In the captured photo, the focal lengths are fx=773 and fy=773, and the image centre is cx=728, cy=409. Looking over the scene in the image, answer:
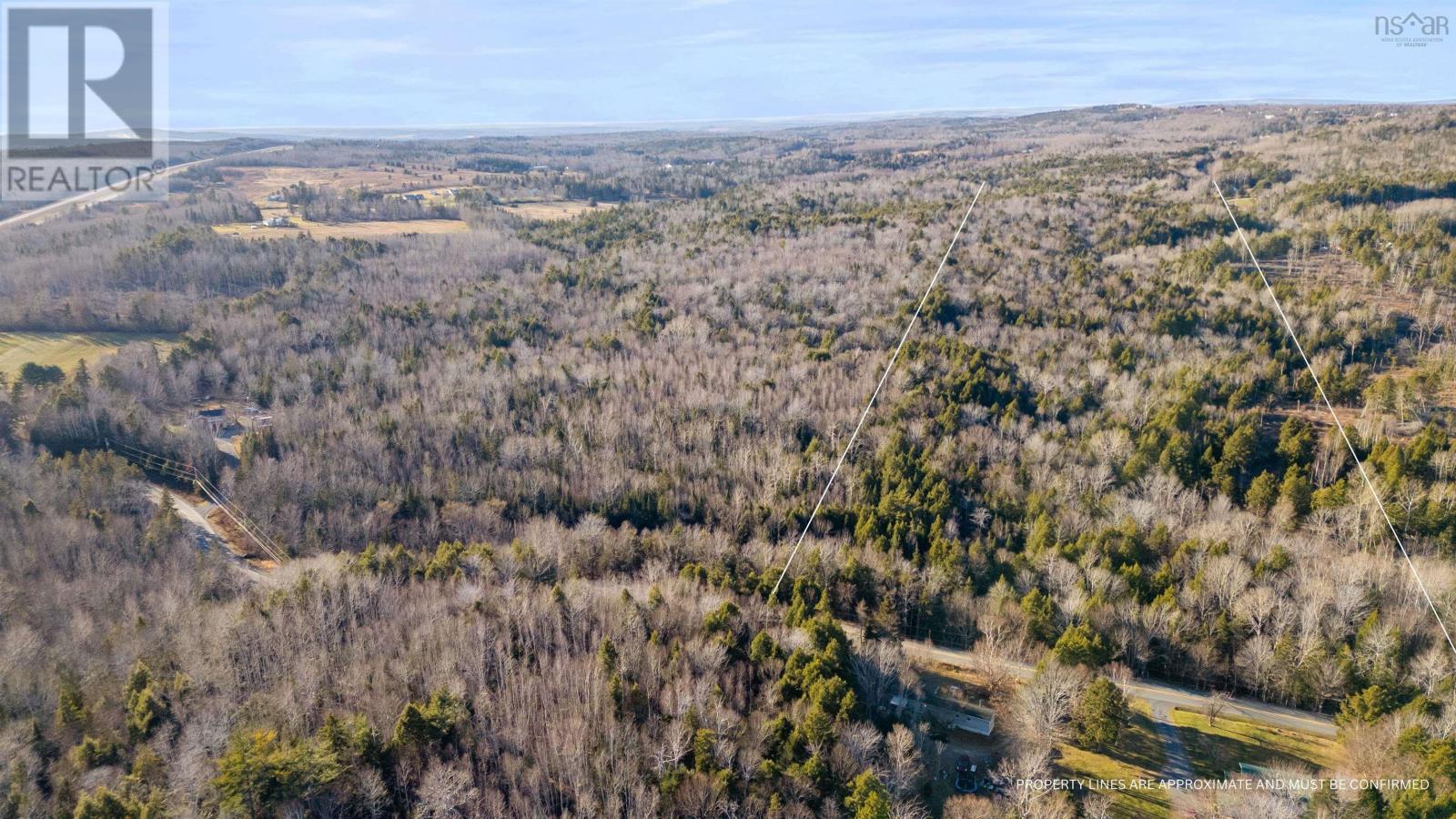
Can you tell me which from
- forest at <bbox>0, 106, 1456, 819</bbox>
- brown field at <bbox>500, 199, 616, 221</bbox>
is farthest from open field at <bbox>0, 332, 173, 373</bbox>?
brown field at <bbox>500, 199, 616, 221</bbox>

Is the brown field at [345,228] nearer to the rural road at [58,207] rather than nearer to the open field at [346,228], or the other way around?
the open field at [346,228]

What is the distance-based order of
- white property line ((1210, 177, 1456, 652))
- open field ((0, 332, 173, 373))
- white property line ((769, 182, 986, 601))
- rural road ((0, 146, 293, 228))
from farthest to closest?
rural road ((0, 146, 293, 228)), open field ((0, 332, 173, 373)), white property line ((769, 182, 986, 601)), white property line ((1210, 177, 1456, 652))

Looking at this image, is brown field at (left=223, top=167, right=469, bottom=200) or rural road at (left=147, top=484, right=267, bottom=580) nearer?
rural road at (left=147, top=484, right=267, bottom=580)

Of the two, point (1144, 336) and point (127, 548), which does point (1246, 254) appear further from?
point (127, 548)

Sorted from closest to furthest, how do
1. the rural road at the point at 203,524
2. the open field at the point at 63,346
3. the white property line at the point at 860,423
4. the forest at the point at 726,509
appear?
the forest at the point at 726,509, the white property line at the point at 860,423, the rural road at the point at 203,524, the open field at the point at 63,346

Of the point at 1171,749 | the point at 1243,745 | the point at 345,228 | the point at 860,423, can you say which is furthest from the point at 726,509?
the point at 345,228

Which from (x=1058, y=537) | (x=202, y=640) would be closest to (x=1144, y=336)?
(x=1058, y=537)

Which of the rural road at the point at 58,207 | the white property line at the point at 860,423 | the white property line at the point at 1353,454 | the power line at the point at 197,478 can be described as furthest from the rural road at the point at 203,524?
the rural road at the point at 58,207

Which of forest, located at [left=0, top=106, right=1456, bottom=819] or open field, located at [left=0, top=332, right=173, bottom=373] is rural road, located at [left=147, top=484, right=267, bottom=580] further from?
open field, located at [left=0, top=332, right=173, bottom=373]
